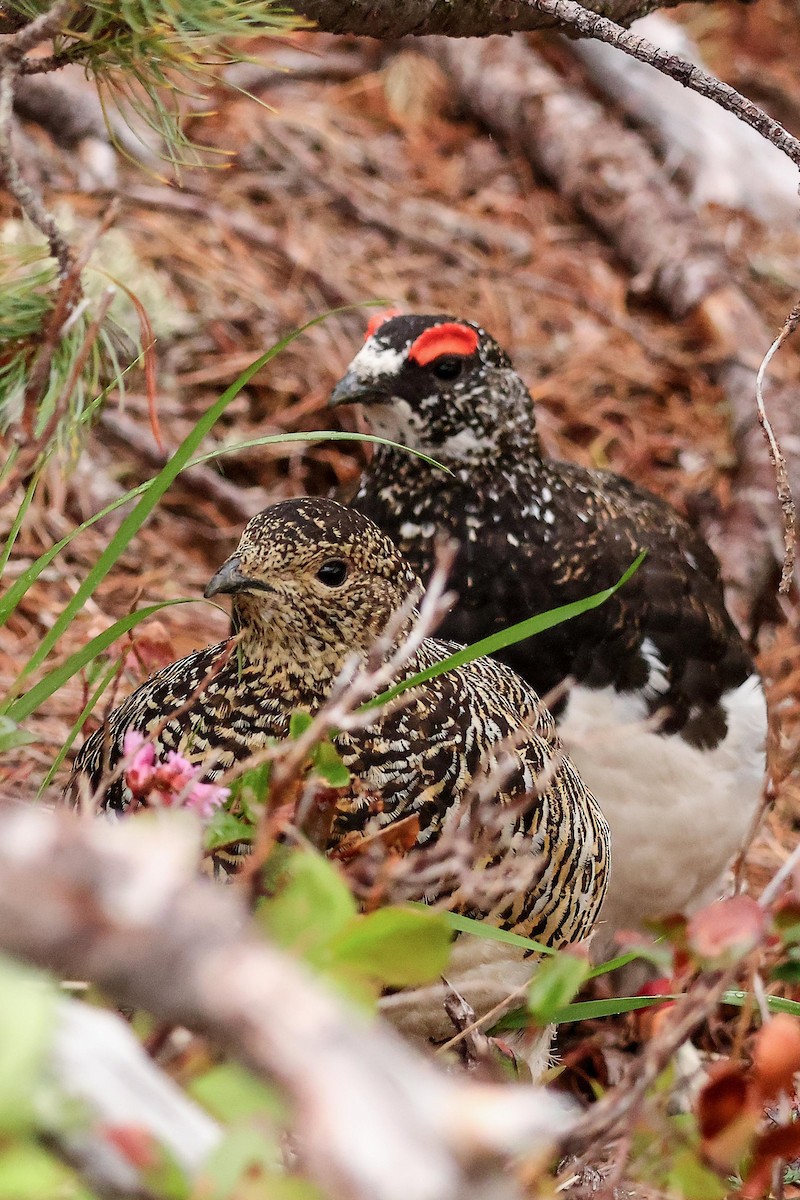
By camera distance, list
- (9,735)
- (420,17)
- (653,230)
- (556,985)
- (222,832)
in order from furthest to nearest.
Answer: (653,230) → (420,17) → (9,735) → (222,832) → (556,985)

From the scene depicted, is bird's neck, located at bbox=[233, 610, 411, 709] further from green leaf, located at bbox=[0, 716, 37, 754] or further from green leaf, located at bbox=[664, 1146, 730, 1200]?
green leaf, located at bbox=[664, 1146, 730, 1200]

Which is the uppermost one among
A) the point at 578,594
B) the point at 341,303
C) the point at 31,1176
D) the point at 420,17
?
the point at 420,17

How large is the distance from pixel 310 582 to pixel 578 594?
1.15 m

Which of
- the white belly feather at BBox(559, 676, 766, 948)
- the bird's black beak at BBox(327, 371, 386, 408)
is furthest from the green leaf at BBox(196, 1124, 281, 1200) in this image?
the bird's black beak at BBox(327, 371, 386, 408)

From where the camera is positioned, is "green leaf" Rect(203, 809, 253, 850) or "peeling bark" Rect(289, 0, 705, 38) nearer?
"green leaf" Rect(203, 809, 253, 850)

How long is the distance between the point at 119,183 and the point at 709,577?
8.30ft

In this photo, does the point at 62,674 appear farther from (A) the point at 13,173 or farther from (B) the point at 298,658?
(A) the point at 13,173

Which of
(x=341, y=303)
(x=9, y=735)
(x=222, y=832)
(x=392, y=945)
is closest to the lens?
(x=392, y=945)

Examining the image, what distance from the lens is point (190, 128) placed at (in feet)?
16.6

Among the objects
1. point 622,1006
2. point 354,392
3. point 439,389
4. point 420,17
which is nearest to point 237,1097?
point 622,1006

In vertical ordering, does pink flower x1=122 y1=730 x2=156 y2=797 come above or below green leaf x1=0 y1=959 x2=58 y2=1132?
below

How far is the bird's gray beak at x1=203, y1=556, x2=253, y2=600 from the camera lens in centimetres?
183

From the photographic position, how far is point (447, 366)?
115 inches

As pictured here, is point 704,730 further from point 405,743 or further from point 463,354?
point 405,743
